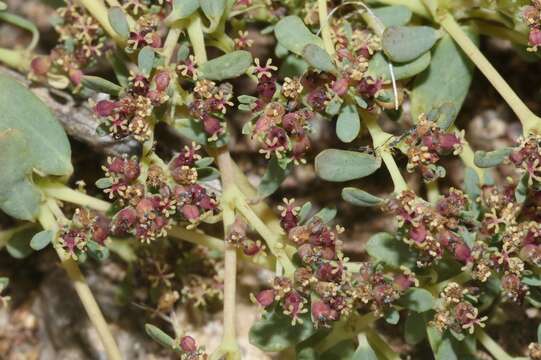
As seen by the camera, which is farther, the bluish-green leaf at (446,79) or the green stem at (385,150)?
the bluish-green leaf at (446,79)

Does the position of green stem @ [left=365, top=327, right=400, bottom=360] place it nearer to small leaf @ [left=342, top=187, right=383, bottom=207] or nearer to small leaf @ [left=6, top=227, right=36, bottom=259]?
small leaf @ [left=342, top=187, right=383, bottom=207]

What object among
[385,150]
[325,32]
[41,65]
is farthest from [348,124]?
[41,65]

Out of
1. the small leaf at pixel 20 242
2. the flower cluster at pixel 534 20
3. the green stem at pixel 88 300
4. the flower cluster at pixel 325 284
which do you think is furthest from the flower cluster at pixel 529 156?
the small leaf at pixel 20 242

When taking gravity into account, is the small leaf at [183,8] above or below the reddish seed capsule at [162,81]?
above

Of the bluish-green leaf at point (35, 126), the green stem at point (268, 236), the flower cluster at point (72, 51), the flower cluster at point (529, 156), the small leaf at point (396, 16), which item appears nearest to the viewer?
the flower cluster at point (529, 156)

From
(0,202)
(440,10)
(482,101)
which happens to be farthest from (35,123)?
(482,101)

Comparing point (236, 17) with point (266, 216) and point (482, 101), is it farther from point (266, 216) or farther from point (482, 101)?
point (482, 101)

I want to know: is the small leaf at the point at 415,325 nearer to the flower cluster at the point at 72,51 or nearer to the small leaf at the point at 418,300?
the small leaf at the point at 418,300

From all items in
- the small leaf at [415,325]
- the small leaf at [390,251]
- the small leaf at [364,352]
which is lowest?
the small leaf at [415,325]
